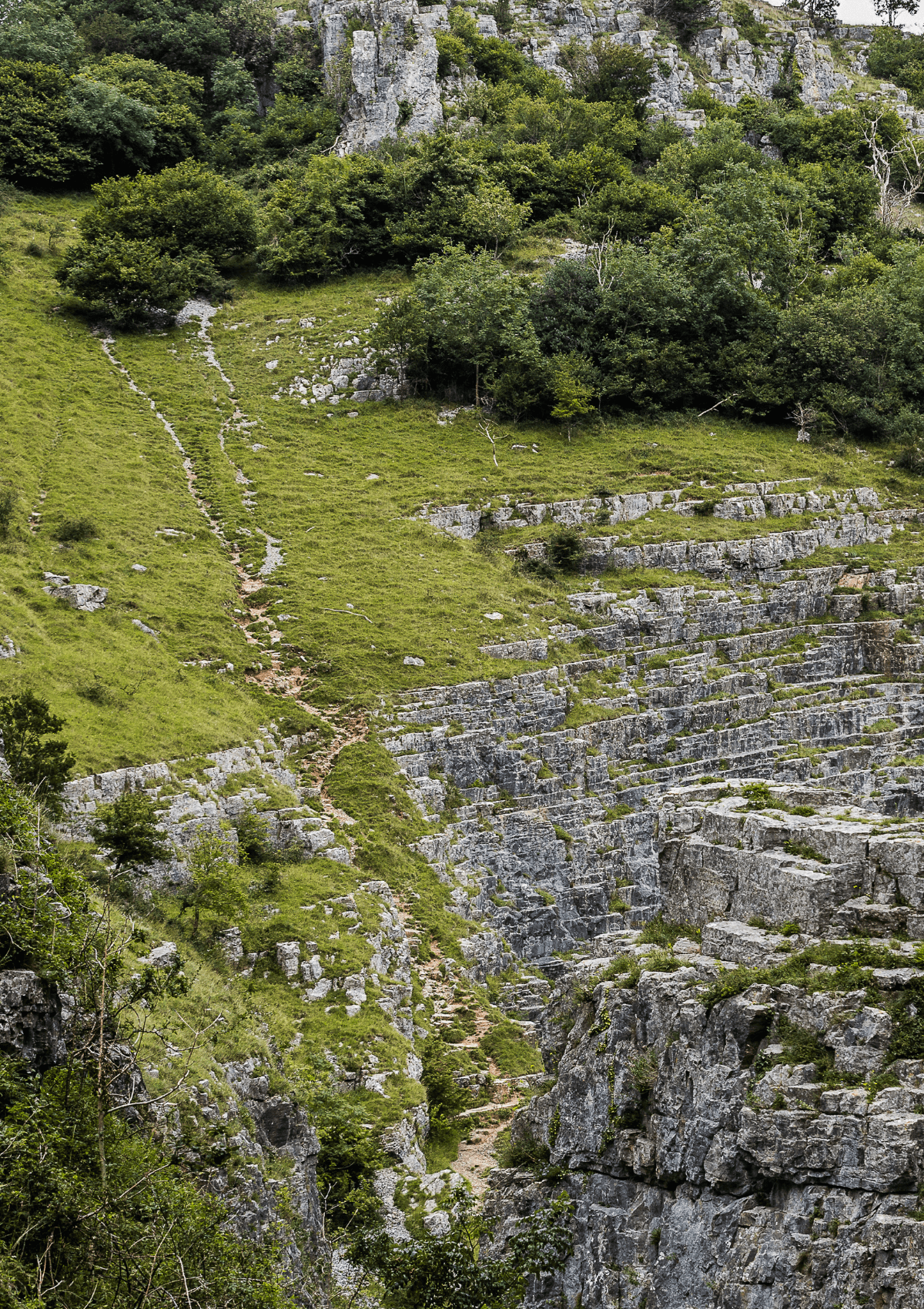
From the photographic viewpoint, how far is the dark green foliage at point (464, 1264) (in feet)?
76.5

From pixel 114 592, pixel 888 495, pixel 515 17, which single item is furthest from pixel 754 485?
pixel 515 17

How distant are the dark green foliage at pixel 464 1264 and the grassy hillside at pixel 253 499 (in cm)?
1893

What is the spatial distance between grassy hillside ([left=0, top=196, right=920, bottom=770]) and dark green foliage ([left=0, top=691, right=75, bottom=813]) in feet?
14.0

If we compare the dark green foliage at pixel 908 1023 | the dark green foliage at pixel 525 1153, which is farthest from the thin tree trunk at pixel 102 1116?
the dark green foliage at pixel 908 1023

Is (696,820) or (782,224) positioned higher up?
(782,224)

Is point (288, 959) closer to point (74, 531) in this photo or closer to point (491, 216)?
point (74, 531)

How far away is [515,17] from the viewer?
120688 millimetres

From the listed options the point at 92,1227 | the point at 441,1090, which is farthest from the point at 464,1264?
the point at 441,1090

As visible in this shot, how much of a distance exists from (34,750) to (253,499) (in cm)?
3184

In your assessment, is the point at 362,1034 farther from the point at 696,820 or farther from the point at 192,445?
the point at 192,445

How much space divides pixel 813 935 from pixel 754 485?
46198 millimetres

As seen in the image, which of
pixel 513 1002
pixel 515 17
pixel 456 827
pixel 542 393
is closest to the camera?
pixel 513 1002

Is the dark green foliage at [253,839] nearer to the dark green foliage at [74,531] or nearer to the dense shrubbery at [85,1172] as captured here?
the dense shrubbery at [85,1172]

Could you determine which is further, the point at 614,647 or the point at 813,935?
the point at 614,647
